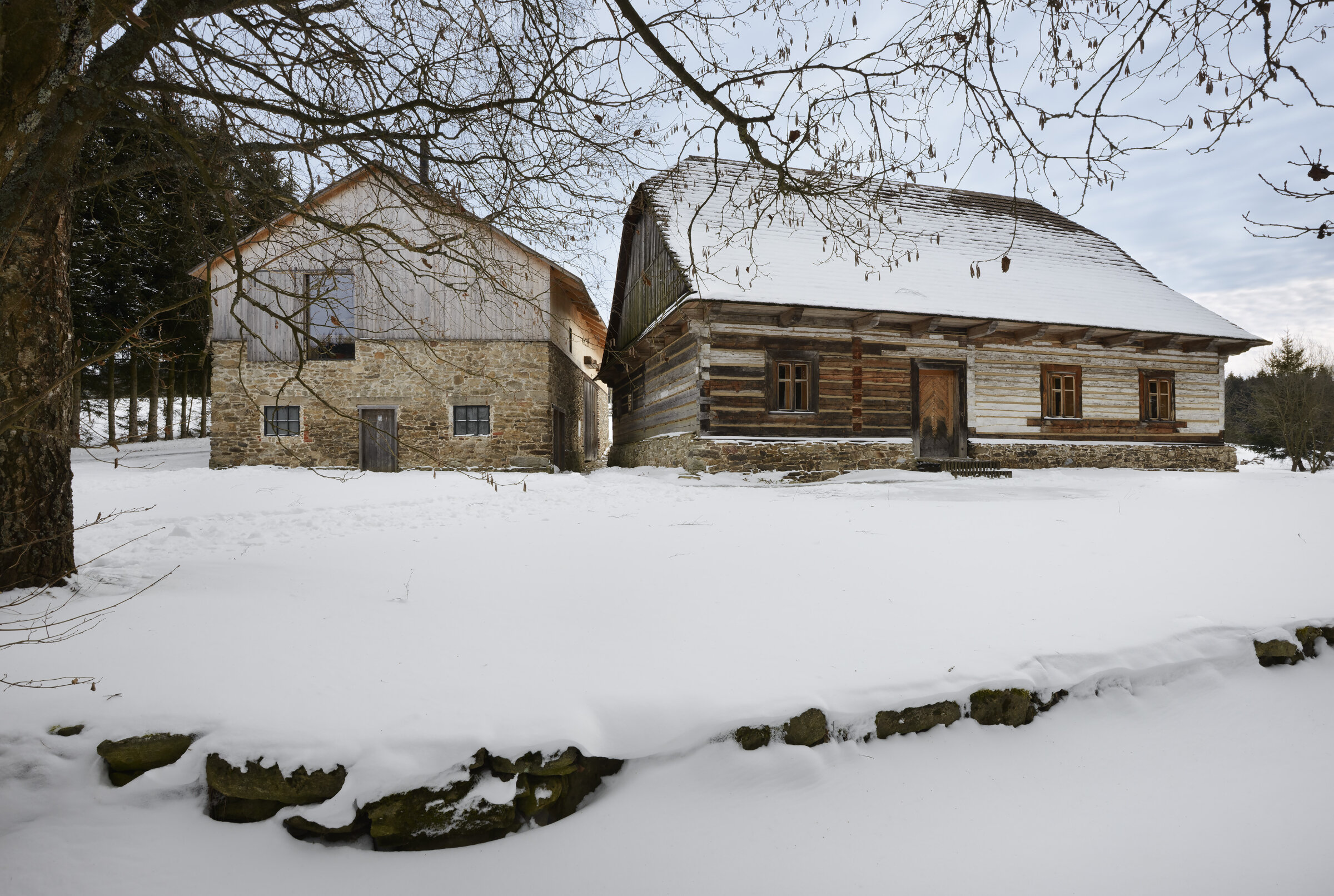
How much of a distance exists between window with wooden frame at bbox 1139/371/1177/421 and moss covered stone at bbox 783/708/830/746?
16.1 meters

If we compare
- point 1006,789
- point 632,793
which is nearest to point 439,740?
point 632,793

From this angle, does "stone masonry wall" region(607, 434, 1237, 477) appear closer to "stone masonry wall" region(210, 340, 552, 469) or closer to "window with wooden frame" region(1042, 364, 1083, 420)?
"window with wooden frame" region(1042, 364, 1083, 420)

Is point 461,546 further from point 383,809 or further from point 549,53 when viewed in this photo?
point 549,53

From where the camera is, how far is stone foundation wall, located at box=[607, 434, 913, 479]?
11.7 m

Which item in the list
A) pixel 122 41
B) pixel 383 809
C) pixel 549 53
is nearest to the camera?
pixel 383 809

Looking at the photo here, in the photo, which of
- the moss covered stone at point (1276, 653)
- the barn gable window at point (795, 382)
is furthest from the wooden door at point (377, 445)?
the moss covered stone at point (1276, 653)

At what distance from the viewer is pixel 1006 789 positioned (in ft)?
10.4

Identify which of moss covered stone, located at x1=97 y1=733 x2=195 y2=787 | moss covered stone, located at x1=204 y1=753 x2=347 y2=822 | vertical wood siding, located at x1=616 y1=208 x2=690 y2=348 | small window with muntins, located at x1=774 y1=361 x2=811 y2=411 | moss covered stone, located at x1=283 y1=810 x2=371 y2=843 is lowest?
moss covered stone, located at x1=283 y1=810 x2=371 y2=843

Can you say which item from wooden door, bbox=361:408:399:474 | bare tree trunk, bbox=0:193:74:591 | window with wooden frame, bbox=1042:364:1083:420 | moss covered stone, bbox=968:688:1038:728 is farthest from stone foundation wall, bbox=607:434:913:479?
bare tree trunk, bbox=0:193:74:591

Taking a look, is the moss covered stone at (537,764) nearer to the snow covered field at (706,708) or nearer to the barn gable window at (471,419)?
the snow covered field at (706,708)

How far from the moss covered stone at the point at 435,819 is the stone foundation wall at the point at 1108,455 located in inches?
515

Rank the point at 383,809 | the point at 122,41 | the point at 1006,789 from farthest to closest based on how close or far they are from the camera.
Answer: the point at 122,41 → the point at 1006,789 → the point at 383,809

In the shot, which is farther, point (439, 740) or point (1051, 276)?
point (1051, 276)

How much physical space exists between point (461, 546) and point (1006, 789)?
15.1 ft
